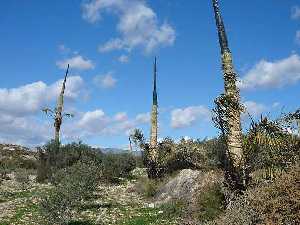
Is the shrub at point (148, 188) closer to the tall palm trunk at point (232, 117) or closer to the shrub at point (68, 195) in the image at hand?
the shrub at point (68, 195)

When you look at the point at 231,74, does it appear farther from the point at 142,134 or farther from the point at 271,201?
the point at 142,134

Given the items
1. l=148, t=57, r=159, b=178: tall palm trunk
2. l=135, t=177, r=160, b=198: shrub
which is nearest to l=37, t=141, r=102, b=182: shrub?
l=148, t=57, r=159, b=178: tall palm trunk

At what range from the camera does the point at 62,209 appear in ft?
64.7

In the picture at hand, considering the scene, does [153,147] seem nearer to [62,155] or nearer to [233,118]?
[62,155]

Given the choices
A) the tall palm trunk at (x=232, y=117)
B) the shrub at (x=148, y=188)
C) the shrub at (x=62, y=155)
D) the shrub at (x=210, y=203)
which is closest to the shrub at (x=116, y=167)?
the shrub at (x=62, y=155)

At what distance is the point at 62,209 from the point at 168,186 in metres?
9.77

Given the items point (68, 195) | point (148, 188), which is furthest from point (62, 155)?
point (68, 195)

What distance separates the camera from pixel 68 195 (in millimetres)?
23438

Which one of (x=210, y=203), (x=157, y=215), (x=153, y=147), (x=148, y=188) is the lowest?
(x=157, y=215)

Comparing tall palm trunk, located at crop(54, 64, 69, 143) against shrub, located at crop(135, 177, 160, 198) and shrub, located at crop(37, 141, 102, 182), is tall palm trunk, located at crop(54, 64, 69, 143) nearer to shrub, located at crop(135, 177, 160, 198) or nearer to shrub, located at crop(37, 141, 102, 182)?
shrub, located at crop(37, 141, 102, 182)

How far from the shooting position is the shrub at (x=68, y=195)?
1930cm

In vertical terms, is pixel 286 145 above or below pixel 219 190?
above

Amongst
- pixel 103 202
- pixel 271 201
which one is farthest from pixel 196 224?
pixel 103 202

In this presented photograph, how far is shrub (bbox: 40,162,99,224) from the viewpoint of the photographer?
63.3 feet
